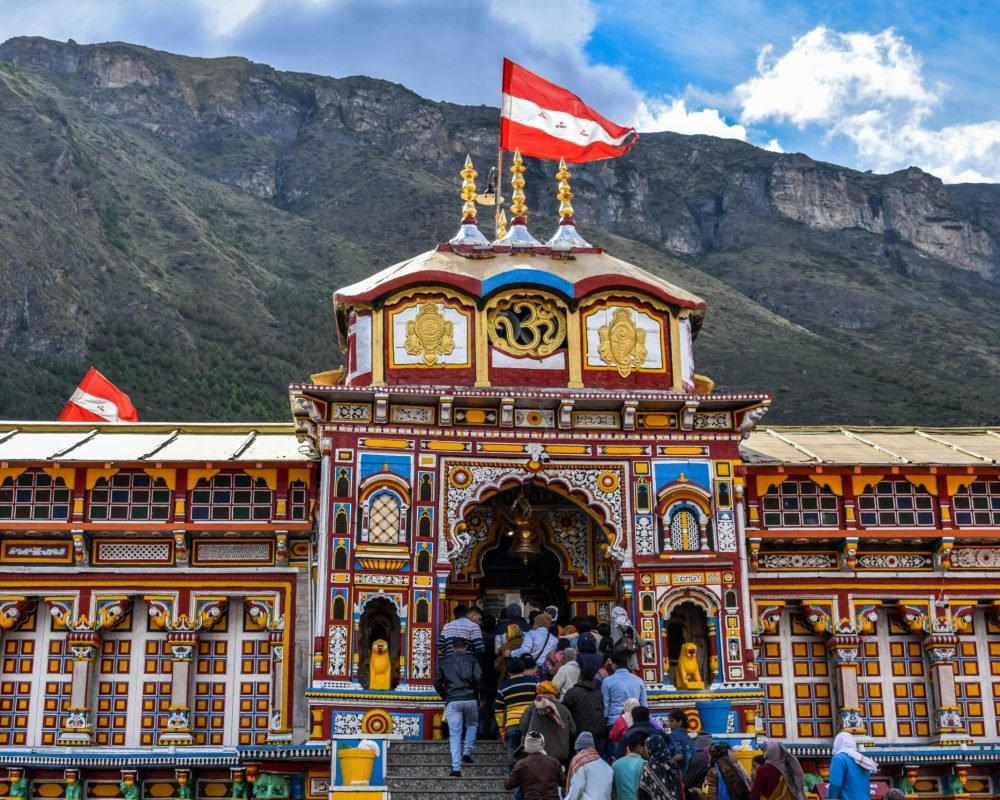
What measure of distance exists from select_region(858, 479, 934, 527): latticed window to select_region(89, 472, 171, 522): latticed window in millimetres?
13923

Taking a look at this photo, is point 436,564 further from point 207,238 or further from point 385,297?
point 207,238

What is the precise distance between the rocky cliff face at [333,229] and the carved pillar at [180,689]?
38872mm

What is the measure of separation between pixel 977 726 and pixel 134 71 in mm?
112026

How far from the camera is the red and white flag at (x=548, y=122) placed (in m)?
26.5

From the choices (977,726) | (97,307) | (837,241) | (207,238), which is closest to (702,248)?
(837,241)

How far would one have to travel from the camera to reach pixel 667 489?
2422 centimetres

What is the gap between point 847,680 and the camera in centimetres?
2588

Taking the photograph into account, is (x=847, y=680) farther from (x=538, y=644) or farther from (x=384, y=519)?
(x=384, y=519)

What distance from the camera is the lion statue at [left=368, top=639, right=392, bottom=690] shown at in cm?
2247

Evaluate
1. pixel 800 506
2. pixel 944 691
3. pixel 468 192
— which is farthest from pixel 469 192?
pixel 944 691

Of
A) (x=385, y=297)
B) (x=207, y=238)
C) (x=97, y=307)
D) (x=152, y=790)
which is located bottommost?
(x=152, y=790)

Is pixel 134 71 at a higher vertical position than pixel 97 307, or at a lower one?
higher

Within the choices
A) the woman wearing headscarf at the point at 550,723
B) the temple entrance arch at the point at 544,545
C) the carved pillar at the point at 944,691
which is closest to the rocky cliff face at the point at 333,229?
the carved pillar at the point at 944,691

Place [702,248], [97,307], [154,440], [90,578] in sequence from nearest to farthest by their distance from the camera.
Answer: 1. [90,578]
2. [154,440]
3. [97,307]
4. [702,248]
